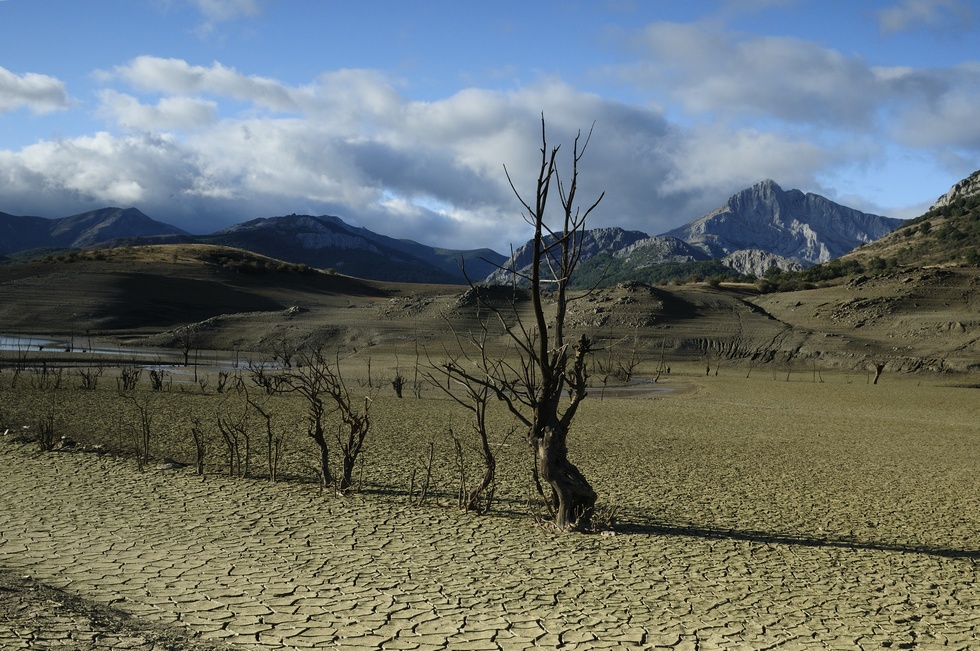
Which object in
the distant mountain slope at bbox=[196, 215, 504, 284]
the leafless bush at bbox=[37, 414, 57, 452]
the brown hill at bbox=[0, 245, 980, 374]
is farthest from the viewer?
the distant mountain slope at bbox=[196, 215, 504, 284]

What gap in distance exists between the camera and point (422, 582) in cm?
681

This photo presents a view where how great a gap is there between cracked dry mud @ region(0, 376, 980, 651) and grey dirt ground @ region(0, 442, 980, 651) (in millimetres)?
24

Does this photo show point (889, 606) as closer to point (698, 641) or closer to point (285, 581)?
point (698, 641)

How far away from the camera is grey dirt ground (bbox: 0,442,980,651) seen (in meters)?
5.67

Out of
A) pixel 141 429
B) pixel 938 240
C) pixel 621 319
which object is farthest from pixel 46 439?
pixel 938 240

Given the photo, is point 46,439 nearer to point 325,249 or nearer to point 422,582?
point 422,582

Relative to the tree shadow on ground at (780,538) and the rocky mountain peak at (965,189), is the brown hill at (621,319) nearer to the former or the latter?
the tree shadow on ground at (780,538)

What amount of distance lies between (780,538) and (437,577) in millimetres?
4137

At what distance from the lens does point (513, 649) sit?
17.9 feet

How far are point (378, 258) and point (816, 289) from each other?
11972 centimetres

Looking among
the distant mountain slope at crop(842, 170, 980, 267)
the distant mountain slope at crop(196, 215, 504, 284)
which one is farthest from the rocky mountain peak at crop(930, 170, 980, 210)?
the distant mountain slope at crop(196, 215, 504, 284)

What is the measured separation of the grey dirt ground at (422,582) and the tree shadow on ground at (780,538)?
5cm

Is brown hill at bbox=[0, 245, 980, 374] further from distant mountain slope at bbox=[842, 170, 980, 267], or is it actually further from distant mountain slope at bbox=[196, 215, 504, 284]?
distant mountain slope at bbox=[196, 215, 504, 284]

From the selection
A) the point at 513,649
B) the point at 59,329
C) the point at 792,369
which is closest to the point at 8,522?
the point at 513,649
